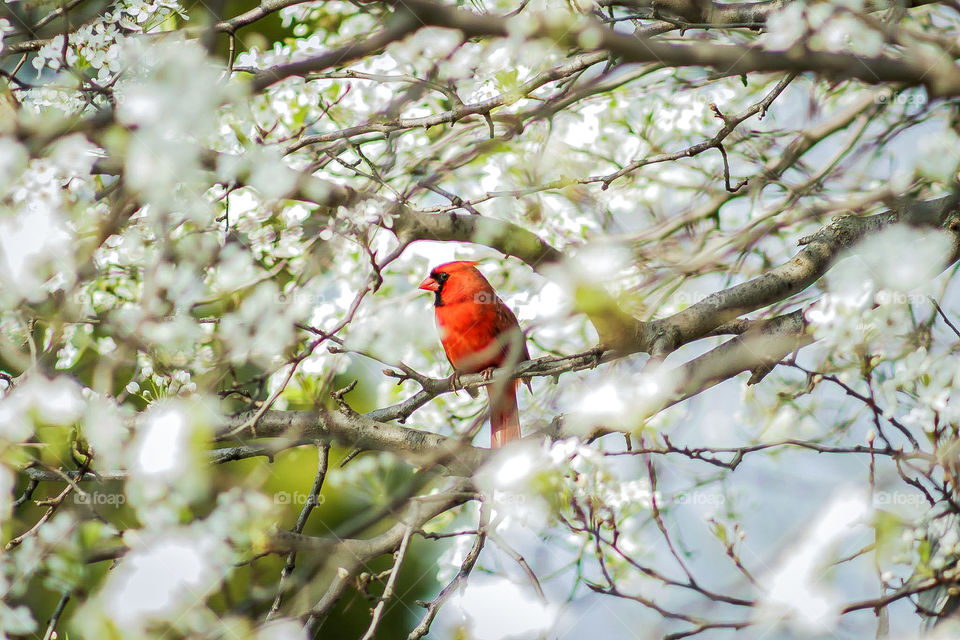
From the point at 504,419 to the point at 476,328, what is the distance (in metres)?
0.41

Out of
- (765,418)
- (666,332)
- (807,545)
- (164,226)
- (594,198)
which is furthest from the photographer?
(594,198)

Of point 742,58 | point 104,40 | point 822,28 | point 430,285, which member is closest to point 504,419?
point 430,285

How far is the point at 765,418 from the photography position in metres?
2.98

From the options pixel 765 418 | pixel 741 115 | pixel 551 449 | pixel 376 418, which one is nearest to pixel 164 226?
pixel 376 418

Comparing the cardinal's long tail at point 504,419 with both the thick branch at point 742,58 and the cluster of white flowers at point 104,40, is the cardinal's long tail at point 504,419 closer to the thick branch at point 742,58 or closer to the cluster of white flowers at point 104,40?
the thick branch at point 742,58

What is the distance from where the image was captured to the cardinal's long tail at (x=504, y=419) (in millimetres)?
3225

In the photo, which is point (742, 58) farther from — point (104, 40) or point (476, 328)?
point (104, 40)

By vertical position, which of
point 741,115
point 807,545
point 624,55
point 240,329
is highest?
point 624,55

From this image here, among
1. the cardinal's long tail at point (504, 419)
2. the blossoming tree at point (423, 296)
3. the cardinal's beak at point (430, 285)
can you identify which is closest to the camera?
the blossoming tree at point (423, 296)

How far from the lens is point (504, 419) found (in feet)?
10.7

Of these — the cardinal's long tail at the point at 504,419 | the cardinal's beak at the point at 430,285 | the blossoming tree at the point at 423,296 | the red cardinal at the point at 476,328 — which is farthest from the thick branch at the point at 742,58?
the cardinal's beak at the point at 430,285

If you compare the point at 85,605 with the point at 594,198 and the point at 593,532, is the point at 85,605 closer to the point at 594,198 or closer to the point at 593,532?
the point at 593,532

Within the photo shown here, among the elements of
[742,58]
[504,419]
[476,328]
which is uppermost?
[742,58]

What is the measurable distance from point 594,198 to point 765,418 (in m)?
1.05
